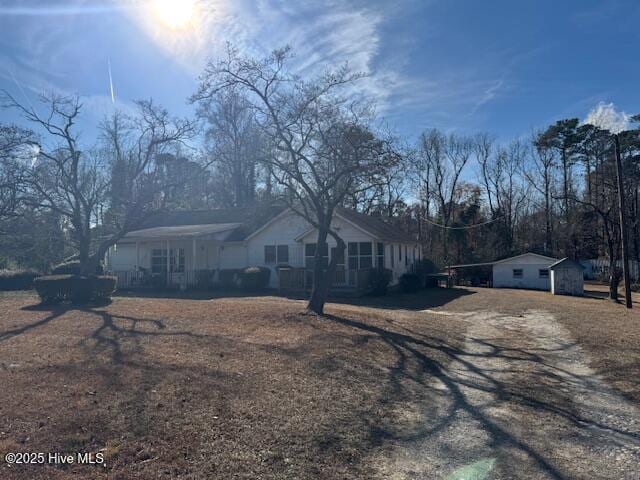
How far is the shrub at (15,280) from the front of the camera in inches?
1009

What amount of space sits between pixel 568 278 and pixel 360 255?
1452 cm

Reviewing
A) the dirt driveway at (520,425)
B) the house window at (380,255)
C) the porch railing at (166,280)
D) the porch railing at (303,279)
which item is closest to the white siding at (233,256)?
the porch railing at (166,280)

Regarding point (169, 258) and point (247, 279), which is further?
point (169, 258)

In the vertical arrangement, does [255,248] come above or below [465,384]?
above

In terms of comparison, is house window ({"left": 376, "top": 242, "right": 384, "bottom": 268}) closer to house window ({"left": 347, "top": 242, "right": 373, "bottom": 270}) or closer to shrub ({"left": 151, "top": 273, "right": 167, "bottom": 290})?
house window ({"left": 347, "top": 242, "right": 373, "bottom": 270})

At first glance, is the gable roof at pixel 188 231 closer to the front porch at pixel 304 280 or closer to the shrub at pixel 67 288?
the front porch at pixel 304 280

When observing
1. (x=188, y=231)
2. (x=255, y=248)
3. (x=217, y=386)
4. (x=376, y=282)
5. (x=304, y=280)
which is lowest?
(x=217, y=386)

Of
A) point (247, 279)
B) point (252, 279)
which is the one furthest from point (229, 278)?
point (252, 279)

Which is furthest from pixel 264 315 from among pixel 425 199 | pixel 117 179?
pixel 425 199

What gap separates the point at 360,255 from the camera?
89.7ft

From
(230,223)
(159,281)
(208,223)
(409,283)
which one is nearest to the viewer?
(159,281)

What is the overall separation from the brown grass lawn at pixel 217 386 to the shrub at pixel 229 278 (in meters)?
13.2

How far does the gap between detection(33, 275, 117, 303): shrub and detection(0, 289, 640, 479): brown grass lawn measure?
2046 mm

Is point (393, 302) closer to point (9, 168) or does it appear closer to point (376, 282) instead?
point (376, 282)
